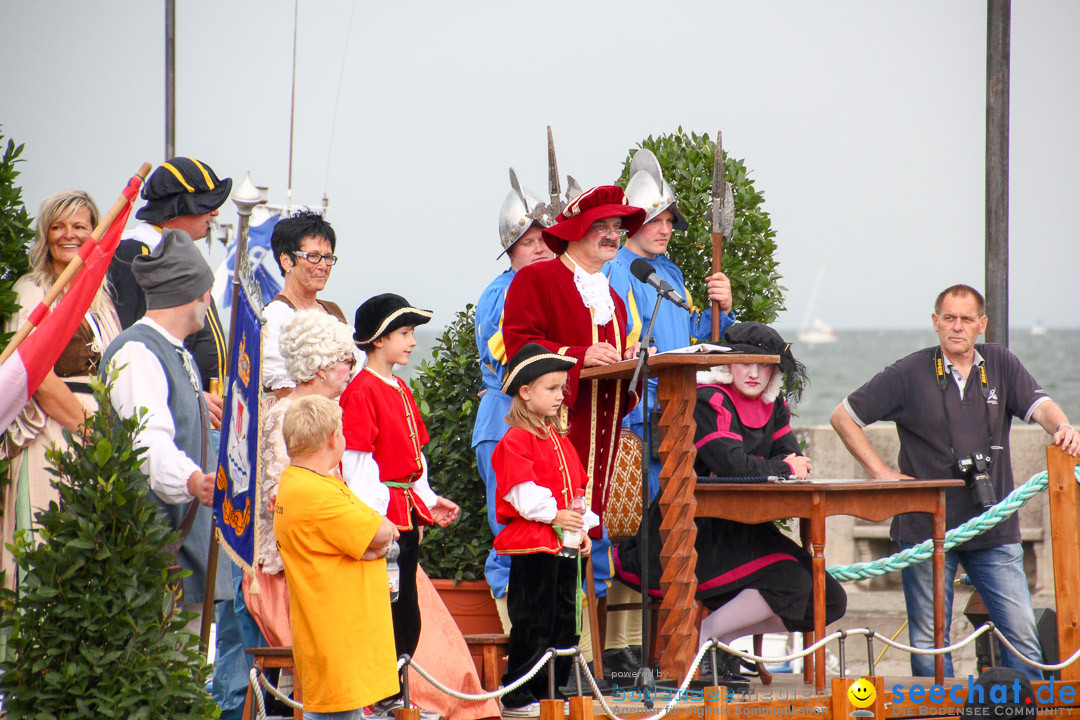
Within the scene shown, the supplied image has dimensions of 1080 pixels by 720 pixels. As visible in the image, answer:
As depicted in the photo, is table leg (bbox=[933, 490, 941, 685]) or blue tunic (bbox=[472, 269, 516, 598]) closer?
table leg (bbox=[933, 490, 941, 685])

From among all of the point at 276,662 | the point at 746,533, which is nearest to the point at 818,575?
the point at 746,533

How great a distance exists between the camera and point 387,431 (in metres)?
5.05

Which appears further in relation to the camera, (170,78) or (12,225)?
(170,78)

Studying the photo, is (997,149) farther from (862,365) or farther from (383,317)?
(862,365)

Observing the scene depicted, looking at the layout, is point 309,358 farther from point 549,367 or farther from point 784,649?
point 784,649

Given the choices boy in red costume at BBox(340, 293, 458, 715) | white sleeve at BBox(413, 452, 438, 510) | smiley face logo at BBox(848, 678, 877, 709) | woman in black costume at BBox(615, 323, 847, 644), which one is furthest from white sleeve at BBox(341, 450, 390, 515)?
smiley face logo at BBox(848, 678, 877, 709)

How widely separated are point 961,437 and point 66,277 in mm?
4408

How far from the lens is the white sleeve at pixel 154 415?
453 centimetres

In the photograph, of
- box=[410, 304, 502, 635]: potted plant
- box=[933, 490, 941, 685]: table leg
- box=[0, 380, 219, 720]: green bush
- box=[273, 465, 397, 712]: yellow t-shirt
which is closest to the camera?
box=[0, 380, 219, 720]: green bush

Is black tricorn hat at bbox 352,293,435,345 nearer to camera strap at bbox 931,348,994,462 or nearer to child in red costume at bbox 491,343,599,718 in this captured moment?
child in red costume at bbox 491,343,599,718

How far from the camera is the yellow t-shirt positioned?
13.8ft

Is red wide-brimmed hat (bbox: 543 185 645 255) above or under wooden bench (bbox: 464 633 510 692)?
above

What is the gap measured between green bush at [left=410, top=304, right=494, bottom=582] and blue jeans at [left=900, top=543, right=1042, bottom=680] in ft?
7.41

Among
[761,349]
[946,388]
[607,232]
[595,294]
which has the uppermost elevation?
[607,232]
